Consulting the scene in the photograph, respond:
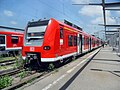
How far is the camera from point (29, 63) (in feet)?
39.9

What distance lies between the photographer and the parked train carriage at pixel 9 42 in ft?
69.9

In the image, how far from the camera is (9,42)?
2244cm

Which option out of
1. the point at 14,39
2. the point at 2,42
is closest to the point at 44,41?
the point at 2,42

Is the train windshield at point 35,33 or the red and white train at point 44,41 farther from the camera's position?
the train windshield at point 35,33

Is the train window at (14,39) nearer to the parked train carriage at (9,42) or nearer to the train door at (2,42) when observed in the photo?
the parked train carriage at (9,42)

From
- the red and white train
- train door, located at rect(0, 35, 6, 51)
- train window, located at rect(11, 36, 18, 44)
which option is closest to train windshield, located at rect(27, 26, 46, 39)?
the red and white train

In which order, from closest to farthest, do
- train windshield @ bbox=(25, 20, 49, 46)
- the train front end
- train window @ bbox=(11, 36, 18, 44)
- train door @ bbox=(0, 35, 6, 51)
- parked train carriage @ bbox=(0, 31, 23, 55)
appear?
1. the train front end
2. train windshield @ bbox=(25, 20, 49, 46)
3. train door @ bbox=(0, 35, 6, 51)
4. parked train carriage @ bbox=(0, 31, 23, 55)
5. train window @ bbox=(11, 36, 18, 44)

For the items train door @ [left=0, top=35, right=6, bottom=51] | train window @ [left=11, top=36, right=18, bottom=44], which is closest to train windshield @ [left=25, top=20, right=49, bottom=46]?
train door @ [left=0, top=35, right=6, bottom=51]

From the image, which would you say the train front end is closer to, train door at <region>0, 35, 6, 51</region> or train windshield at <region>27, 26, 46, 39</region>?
train windshield at <region>27, 26, 46, 39</region>

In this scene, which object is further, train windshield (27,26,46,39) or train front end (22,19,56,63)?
train windshield (27,26,46,39)

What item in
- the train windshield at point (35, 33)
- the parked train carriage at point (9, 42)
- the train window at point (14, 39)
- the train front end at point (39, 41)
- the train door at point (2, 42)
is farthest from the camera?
the train window at point (14, 39)

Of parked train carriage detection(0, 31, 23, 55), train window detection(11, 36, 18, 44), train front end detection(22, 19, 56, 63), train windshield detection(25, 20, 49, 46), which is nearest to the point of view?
train front end detection(22, 19, 56, 63)

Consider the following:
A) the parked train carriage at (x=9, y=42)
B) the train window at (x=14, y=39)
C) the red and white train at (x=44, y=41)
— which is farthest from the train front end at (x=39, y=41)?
A: the train window at (x=14, y=39)

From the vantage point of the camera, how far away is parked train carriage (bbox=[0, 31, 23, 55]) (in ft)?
69.9
